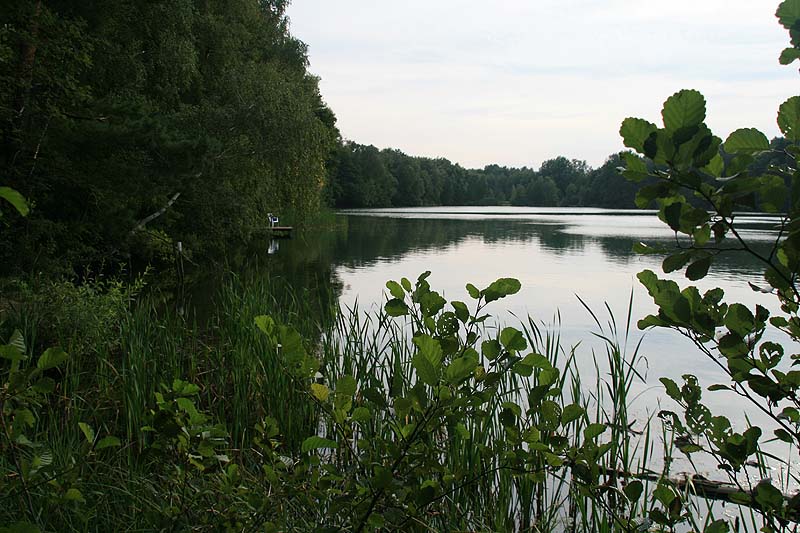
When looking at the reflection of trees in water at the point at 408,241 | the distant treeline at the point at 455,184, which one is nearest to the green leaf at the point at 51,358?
the reflection of trees in water at the point at 408,241

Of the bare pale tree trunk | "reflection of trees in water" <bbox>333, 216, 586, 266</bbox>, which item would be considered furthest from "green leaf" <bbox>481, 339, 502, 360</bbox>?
"reflection of trees in water" <bbox>333, 216, 586, 266</bbox>

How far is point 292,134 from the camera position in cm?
1638

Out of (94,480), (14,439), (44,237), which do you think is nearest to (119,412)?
(94,480)

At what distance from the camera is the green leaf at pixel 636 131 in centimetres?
94

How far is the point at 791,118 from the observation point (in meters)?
0.96

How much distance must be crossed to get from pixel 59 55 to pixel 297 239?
56.2ft

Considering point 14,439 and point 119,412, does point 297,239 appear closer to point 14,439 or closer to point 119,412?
point 119,412

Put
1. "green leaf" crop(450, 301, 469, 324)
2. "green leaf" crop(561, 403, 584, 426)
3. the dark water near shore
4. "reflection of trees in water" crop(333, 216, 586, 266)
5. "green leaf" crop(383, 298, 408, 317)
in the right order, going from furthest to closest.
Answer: "reflection of trees in water" crop(333, 216, 586, 266), the dark water near shore, "green leaf" crop(450, 301, 469, 324), "green leaf" crop(383, 298, 408, 317), "green leaf" crop(561, 403, 584, 426)

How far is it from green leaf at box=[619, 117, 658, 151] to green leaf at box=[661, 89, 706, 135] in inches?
1.3

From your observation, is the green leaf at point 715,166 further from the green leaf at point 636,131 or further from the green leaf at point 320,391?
the green leaf at point 320,391

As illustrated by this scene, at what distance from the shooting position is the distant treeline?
70750 millimetres

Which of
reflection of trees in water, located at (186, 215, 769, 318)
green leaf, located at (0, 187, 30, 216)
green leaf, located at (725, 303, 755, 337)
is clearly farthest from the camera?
reflection of trees in water, located at (186, 215, 769, 318)

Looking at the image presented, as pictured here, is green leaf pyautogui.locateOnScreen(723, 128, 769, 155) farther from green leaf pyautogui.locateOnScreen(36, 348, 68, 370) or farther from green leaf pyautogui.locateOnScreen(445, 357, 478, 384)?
green leaf pyautogui.locateOnScreen(36, 348, 68, 370)

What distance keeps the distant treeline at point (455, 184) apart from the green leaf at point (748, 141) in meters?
56.2
